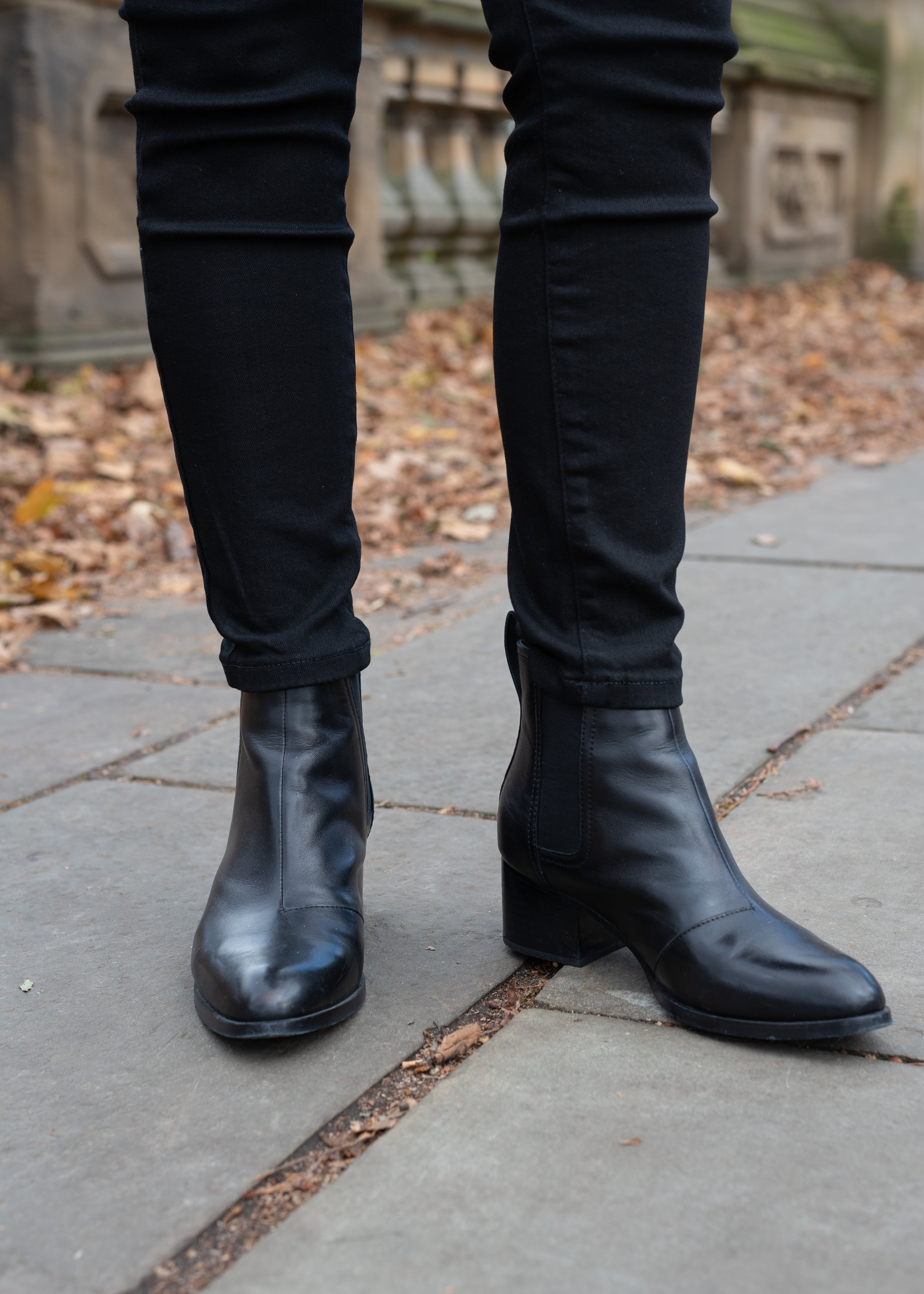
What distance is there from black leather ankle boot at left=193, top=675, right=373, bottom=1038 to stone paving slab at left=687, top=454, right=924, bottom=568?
162cm

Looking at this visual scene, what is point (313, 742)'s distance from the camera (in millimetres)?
1181

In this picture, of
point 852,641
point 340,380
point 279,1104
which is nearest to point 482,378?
point 852,641

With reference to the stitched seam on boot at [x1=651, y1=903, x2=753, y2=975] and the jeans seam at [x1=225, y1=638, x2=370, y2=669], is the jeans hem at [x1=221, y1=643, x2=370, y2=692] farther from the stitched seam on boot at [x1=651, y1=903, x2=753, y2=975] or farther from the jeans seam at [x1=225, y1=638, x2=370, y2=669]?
the stitched seam on boot at [x1=651, y1=903, x2=753, y2=975]

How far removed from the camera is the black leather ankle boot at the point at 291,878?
1039 mm

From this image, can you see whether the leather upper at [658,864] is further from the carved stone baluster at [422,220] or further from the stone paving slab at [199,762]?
the carved stone baluster at [422,220]

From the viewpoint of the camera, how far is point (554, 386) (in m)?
1.08

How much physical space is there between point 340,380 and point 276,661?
0.23 metres

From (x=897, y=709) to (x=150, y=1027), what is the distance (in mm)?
1084

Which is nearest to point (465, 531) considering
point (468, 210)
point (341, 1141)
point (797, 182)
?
point (341, 1141)

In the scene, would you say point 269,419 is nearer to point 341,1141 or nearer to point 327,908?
point 327,908

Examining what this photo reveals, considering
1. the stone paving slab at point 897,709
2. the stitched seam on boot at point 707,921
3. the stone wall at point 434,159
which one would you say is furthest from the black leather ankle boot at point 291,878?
the stone wall at point 434,159

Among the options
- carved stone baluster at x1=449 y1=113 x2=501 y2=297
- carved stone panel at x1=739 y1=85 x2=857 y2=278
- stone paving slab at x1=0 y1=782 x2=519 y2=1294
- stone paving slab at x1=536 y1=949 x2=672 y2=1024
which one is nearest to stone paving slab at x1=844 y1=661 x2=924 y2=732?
stone paving slab at x1=0 y1=782 x2=519 y2=1294

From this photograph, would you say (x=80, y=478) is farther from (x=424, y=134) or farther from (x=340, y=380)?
(x=424, y=134)

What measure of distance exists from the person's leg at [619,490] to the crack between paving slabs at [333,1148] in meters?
0.09
